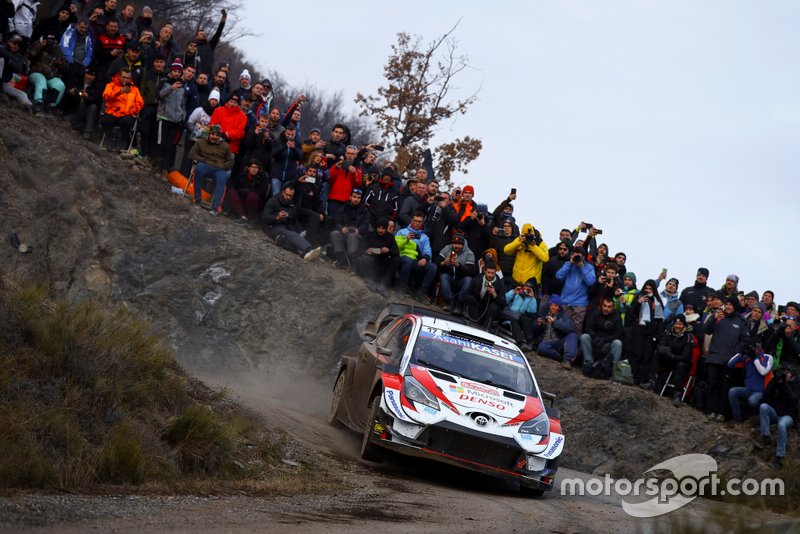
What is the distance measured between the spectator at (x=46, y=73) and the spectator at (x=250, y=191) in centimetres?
377

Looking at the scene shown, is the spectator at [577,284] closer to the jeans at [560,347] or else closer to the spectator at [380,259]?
the jeans at [560,347]

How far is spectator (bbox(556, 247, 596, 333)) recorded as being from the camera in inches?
728

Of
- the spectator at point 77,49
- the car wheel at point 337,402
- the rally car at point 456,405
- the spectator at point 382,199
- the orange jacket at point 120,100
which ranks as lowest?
the car wheel at point 337,402

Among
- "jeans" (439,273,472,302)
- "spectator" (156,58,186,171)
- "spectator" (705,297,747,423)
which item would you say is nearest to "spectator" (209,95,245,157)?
"spectator" (156,58,186,171)

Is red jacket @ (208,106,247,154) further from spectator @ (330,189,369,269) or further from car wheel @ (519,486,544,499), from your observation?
car wheel @ (519,486,544,499)

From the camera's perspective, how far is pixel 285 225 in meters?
19.6

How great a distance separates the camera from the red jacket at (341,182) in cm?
1953

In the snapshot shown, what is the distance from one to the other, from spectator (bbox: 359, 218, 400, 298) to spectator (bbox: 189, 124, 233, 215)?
3.12 metres

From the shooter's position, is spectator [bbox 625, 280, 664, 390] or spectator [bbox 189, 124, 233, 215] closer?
spectator [bbox 625, 280, 664, 390]

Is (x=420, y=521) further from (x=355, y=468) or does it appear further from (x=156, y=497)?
(x=355, y=468)

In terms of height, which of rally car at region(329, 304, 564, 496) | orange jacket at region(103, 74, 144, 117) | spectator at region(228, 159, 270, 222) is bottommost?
rally car at region(329, 304, 564, 496)

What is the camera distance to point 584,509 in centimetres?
1031

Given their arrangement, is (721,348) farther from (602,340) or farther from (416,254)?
(416,254)

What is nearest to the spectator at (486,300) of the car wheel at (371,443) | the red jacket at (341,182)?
the red jacket at (341,182)
